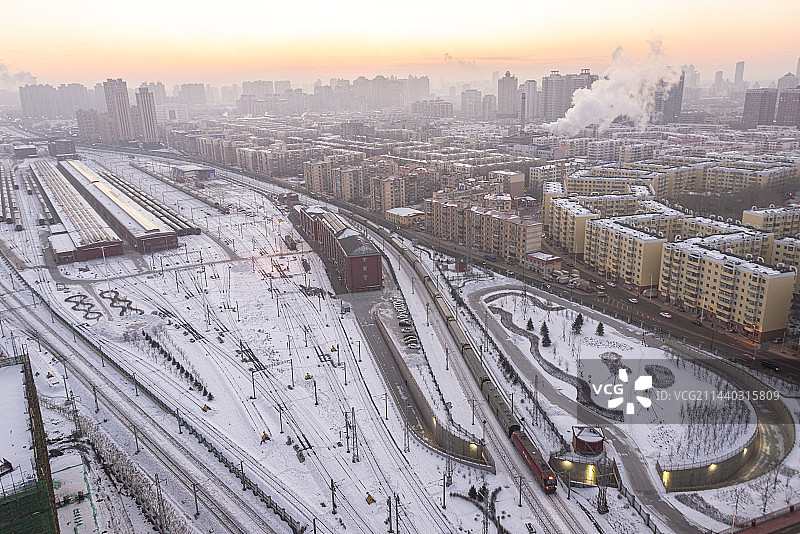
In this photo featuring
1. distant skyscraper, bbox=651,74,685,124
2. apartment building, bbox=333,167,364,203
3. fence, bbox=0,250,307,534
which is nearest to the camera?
fence, bbox=0,250,307,534

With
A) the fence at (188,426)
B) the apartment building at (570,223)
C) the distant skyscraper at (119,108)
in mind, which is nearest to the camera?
the fence at (188,426)

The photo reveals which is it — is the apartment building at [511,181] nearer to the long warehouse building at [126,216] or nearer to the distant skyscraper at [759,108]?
the long warehouse building at [126,216]

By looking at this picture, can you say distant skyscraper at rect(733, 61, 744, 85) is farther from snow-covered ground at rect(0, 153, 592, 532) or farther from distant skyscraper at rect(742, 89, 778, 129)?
snow-covered ground at rect(0, 153, 592, 532)

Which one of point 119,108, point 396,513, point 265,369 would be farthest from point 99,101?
point 396,513

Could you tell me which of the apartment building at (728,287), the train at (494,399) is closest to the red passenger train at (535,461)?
the train at (494,399)

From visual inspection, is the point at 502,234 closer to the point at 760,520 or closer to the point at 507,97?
the point at 760,520

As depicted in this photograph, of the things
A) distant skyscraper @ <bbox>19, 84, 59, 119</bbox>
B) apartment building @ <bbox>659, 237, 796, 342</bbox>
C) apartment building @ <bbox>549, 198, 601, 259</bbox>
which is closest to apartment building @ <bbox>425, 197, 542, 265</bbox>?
apartment building @ <bbox>549, 198, 601, 259</bbox>

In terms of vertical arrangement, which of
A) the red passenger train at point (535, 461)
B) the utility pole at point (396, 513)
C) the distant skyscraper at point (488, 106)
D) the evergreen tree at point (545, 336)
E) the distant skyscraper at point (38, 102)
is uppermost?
the distant skyscraper at point (38, 102)
